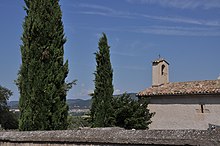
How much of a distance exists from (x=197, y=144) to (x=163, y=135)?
0.63 m

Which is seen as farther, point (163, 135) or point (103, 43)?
point (103, 43)

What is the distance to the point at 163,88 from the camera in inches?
1008

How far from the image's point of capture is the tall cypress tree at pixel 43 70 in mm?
10555

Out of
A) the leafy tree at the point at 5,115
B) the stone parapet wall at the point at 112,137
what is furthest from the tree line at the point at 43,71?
the leafy tree at the point at 5,115

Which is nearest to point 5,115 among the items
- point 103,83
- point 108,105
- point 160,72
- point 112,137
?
point 160,72

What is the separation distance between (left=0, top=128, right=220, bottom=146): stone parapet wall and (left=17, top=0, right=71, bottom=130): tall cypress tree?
274 cm

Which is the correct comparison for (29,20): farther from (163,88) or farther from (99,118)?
(163,88)

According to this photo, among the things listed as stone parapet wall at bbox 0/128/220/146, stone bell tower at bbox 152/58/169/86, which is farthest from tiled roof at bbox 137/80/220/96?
stone parapet wall at bbox 0/128/220/146

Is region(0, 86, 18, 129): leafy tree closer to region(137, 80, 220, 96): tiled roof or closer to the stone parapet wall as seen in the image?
region(137, 80, 220, 96): tiled roof

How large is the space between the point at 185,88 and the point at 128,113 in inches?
241

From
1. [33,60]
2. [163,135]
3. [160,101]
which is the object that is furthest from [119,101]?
[163,135]

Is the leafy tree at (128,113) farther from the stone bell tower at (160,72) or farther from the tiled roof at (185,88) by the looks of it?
the stone bell tower at (160,72)

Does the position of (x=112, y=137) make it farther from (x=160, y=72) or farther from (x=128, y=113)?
(x=160, y=72)

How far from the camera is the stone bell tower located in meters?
26.6
